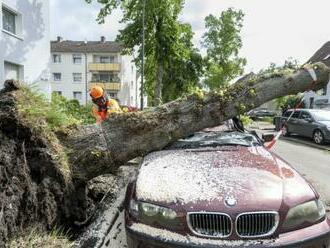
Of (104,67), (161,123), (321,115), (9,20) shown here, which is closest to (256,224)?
(161,123)

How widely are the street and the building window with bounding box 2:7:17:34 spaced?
37.2 feet

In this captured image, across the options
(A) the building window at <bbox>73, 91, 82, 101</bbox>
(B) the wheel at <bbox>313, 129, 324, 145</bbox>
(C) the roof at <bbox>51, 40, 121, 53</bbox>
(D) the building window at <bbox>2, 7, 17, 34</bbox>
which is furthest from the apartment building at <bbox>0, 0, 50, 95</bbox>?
(C) the roof at <bbox>51, 40, 121, 53</bbox>

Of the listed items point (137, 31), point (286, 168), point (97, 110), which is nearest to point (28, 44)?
point (137, 31)

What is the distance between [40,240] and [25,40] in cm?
1612

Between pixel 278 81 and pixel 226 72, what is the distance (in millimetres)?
38993

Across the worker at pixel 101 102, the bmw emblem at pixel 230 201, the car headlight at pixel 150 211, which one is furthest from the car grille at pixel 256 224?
the worker at pixel 101 102

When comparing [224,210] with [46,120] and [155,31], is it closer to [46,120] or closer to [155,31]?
[46,120]

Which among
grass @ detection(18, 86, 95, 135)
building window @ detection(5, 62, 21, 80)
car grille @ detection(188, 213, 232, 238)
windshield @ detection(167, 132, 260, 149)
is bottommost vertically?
car grille @ detection(188, 213, 232, 238)

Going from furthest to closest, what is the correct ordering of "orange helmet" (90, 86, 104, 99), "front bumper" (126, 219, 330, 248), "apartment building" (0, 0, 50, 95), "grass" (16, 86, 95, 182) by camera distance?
"apartment building" (0, 0, 50, 95)
"orange helmet" (90, 86, 104, 99)
"grass" (16, 86, 95, 182)
"front bumper" (126, 219, 330, 248)

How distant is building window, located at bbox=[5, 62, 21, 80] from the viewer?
18219 mm

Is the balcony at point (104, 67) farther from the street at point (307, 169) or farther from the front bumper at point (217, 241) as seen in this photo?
the front bumper at point (217, 241)

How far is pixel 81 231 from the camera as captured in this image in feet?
18.1

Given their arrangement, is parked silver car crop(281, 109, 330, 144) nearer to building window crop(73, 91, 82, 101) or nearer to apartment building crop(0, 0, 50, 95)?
apartment building crop(0, 0, 50, 95)

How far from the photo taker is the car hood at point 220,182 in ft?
12.9
